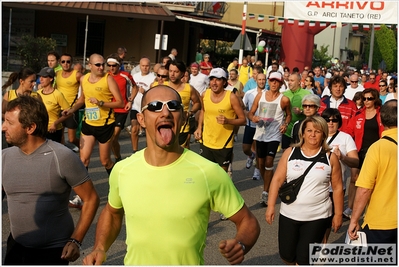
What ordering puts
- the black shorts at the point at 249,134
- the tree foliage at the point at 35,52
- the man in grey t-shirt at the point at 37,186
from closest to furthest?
1. the man in grey t-shirt at the point at 37,186
2. the black shorts at the point at 249,134
3. the tree foliage at the point at 35,52

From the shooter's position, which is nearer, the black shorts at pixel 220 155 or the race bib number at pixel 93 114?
the black shorts at pixel 220 155

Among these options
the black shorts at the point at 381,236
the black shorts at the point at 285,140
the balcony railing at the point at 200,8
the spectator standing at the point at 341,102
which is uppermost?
the balcony railing at the point at 200,8

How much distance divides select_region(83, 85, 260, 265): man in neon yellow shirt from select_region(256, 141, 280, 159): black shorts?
5.99 meters

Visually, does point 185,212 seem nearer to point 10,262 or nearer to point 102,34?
point 10,262

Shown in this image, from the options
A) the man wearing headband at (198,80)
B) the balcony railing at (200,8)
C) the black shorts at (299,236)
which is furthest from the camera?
the balcony railing at (200,8)

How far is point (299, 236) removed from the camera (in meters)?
5.84

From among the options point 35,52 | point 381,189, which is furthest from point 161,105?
point 35,52

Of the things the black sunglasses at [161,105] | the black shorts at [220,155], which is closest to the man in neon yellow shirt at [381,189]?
the black sunglasses at [161,105]

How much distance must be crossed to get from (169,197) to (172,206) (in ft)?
0.16

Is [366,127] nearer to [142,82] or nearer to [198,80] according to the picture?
[142,82]

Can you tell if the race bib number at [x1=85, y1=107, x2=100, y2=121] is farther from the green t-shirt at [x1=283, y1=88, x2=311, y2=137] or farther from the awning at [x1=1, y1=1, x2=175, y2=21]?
the awning at [x1=1, y1=1, x2=175, y2=21]

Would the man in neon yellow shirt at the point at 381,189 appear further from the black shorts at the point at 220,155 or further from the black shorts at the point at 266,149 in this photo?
the black shorts at the point at 266,149

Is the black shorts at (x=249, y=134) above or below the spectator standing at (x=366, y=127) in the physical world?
below

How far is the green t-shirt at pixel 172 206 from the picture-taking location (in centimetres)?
346
